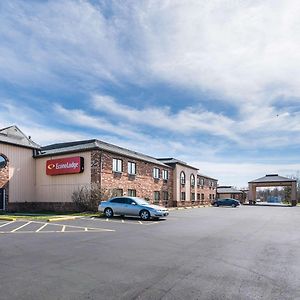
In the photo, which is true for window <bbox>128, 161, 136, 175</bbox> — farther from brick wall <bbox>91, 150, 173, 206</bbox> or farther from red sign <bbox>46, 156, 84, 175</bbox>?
red sign <bbox>46, 156, 84, 175</bbox>

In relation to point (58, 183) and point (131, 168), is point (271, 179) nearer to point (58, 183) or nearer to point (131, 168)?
point (131, 168)

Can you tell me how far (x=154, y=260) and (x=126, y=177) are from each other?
74.9 feet

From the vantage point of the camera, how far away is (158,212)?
20.1m

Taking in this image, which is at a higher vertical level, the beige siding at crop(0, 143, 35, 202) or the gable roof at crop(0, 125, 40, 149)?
the gable roof at crop(0, 125, 40, 149)

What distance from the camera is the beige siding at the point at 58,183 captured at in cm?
2691

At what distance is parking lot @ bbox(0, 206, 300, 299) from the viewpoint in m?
5.48

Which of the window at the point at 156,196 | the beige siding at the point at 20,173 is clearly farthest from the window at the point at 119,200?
the window at the point at 156,196

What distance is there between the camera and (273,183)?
61031mm

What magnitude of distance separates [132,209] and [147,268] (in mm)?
13849

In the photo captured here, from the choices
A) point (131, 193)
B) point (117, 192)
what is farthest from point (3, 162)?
point (131, 193)

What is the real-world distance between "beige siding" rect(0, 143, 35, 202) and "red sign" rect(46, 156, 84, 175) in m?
2.08

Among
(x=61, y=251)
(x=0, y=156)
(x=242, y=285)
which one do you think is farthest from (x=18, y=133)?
(x=242, y=285)

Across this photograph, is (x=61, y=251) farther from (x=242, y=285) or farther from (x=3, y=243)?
(x=242, y=285)

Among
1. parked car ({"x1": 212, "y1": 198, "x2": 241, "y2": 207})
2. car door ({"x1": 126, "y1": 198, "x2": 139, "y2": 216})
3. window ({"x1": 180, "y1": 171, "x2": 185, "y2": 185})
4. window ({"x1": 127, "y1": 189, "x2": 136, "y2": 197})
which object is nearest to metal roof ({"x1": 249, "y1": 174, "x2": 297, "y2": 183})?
parked car ({"x1": 212, "y1": 198, "x2": 241, "y2": 207})
